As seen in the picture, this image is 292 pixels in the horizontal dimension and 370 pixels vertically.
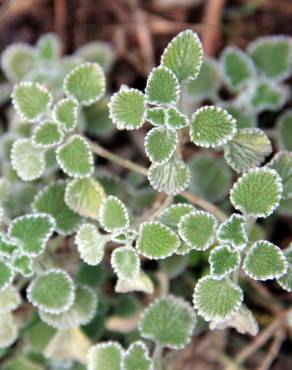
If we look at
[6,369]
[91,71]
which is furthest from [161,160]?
[6,369]

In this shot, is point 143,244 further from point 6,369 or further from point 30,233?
point 6,369

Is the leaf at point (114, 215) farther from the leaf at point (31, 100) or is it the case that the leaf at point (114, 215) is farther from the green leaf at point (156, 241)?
the leaf at point (31, 100)

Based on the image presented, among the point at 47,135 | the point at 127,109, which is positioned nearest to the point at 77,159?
the point at 47,135

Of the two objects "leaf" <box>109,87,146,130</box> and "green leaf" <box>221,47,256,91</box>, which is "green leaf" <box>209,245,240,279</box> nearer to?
"leaf" <box>109,87,146,130</box>

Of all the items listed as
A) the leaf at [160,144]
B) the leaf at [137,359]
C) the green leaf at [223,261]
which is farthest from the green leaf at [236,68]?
the leaf at [137,359]

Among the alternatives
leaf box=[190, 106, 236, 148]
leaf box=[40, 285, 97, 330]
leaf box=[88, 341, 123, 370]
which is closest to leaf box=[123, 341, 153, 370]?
leaf box=[88, 341, 123, 370]
